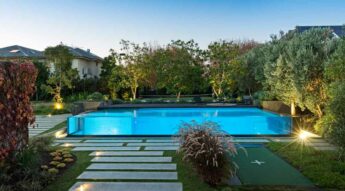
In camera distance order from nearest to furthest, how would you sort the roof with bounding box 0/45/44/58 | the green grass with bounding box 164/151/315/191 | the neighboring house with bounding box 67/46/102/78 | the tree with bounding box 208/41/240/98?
the green grass with bounding box 164/151/315/191 < the tree with bounding box 208/41/240/98 < the roof with bounding box 0/45/44/58 < the neighboring house with bounding box 67/46/102/78

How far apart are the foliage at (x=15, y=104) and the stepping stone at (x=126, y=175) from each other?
43.5 inches

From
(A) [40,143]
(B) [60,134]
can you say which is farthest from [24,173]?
(B) [60,134]

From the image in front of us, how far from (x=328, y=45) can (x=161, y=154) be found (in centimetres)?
636

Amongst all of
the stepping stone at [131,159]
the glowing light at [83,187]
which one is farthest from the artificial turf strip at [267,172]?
the glowing light at [83,187]

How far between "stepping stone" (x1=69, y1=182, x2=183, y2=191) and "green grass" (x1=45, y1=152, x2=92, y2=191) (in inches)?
5.8

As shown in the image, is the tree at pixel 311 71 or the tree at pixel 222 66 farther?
the tree at pixel 222 66

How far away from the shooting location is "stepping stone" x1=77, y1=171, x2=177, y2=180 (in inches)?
187

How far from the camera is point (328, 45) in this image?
370 inches

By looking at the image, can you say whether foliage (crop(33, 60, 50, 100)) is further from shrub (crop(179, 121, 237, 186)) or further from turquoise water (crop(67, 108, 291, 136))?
shrub (crop(179, 121, 237, 186))

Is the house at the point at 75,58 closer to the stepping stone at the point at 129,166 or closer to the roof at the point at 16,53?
the roof at the point at 16,53

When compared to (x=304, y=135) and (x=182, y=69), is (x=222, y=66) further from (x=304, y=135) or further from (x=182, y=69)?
(x=304, y=135)

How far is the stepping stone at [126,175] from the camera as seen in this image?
474 cm

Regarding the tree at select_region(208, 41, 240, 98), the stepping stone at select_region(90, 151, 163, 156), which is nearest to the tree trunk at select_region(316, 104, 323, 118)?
the stepping stone at select_region(90, 151, 163, 156)

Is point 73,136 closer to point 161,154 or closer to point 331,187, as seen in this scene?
point 161,154
